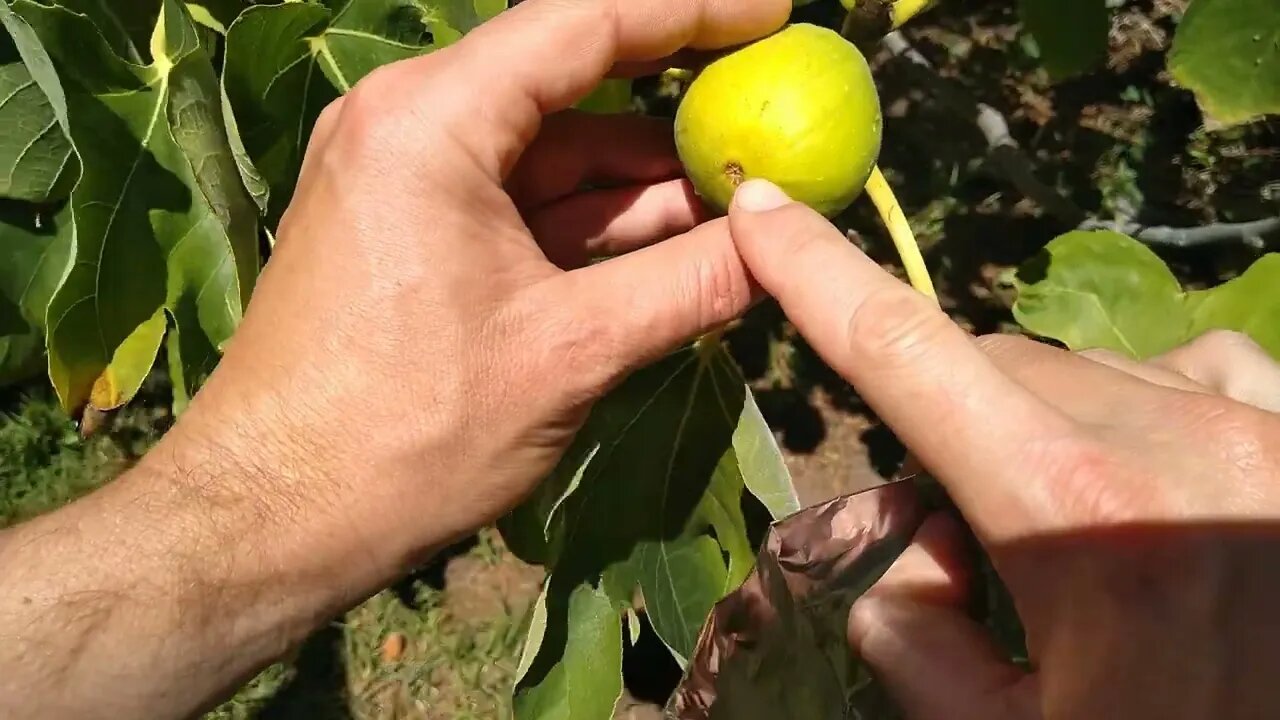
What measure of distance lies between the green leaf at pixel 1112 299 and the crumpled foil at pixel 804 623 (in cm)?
82

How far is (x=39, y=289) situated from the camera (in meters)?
2.03

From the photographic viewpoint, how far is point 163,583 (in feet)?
4.99

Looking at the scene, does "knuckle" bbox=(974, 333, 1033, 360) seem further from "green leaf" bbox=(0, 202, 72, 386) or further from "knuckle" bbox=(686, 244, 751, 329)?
"green leaf" bbox=(0, 202, 72, 386)

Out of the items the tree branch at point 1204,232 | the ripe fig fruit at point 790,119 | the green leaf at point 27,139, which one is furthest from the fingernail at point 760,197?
the tree branch at point 1204,232

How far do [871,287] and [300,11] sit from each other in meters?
0.99

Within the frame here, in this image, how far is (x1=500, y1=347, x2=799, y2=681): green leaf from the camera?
6.77 ft

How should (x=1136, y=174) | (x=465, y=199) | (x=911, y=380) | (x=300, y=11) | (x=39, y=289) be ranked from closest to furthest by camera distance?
(x=911, y=380) < (x=465, y=199) < (x=300, y=11) < (x=39, y=289) < (x=1136, y=174)

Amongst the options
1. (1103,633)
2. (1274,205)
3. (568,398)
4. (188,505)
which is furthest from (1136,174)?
(188,505)

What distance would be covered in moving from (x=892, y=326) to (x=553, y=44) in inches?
26.1

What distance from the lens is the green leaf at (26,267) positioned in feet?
6.49

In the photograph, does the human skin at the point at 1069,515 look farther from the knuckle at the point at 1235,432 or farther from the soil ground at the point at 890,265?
the soil ground at the point at 890,265

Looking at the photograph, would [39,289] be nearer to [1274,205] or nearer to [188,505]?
[188,505]

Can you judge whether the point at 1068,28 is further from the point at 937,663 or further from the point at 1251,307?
the point at 937,663

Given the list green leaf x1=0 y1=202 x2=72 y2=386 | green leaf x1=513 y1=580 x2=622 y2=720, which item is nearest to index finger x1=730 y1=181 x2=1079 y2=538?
green leaf x1=513 y1=580 x2=622 y2=720
